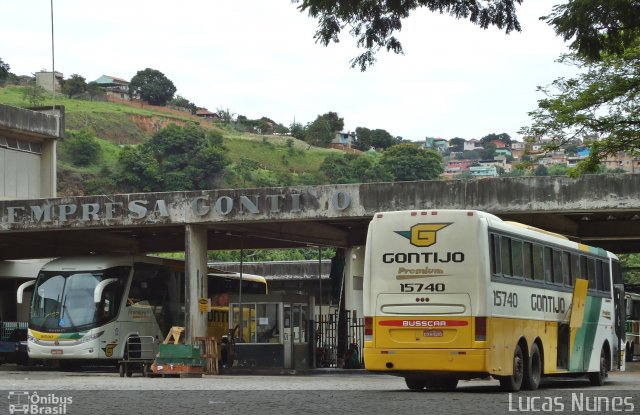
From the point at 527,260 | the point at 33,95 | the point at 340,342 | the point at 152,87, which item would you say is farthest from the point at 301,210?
the point at 152,87

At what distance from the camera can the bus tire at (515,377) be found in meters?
19.9

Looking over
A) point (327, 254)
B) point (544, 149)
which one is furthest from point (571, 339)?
point (327, 254)

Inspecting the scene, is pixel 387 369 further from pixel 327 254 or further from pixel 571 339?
pixel 327 254

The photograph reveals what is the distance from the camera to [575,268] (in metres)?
23.9

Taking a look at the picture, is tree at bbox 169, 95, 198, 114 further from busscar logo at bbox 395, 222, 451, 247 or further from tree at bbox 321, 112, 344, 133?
busscar logo at bbox 395, 222, 451, 247

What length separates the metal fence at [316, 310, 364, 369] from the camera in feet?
124

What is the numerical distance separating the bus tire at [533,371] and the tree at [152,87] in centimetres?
17217

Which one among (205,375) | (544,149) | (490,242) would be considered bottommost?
(205,375)

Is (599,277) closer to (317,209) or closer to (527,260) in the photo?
(527,260)

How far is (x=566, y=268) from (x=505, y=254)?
3.43 m

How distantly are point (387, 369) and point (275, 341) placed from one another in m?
15.2

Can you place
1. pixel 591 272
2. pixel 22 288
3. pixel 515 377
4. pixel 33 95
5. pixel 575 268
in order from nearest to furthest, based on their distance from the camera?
pixel 515 377 → pixel 575 268 → pixel 591 272 → pixel 22 288 → pixel 33 95

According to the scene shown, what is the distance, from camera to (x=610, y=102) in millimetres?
30031

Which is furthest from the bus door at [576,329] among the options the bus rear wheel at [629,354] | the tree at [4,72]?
the tree at [4,72]
